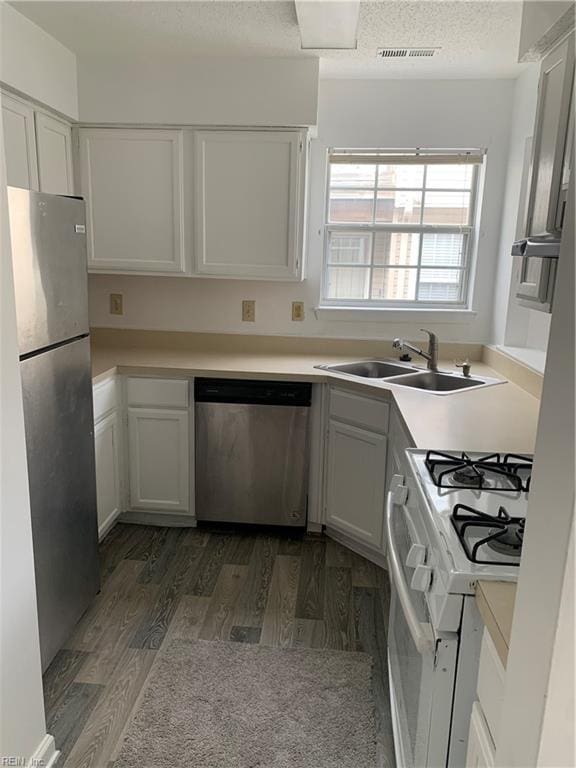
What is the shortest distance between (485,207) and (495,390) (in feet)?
3.80

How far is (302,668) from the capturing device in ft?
6.66

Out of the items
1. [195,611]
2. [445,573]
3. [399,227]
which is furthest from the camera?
[399,227]

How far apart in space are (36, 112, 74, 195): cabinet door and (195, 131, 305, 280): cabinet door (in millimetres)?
673

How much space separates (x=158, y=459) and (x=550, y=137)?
2288 millimetres

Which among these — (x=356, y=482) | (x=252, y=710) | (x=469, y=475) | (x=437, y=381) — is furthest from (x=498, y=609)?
(x=437, y=381)

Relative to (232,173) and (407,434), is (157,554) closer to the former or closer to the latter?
(407,434)

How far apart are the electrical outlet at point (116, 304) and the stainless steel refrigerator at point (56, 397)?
4.42ft

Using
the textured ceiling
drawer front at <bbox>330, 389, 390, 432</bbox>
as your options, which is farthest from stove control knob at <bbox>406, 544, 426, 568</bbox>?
the textured ceiling

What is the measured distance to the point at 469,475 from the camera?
1484 mm

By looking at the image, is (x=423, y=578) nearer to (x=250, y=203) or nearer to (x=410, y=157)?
(x=250, y=203)

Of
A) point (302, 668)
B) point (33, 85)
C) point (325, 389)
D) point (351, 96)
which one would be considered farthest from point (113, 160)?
point (302, 668)

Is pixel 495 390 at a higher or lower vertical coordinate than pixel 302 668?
higher

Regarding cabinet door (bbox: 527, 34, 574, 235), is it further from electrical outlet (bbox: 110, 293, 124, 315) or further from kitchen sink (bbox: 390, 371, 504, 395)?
electrical outlet (bbox: 110, 293, 124, 315)

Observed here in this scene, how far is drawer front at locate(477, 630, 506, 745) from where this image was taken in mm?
875
